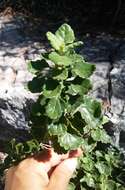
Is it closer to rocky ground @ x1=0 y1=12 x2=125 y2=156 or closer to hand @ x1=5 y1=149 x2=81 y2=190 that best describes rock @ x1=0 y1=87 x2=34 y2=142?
rocky ground @ x1=0 y1=12 x2=125 y2=156

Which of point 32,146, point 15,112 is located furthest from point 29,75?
point 32,146

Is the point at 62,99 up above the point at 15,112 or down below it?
above

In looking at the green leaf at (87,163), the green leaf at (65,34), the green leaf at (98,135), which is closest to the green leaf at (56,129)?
the green leaf at (65,34)

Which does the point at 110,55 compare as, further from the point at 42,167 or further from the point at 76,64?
the point at 42,167

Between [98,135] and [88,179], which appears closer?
[98,135]

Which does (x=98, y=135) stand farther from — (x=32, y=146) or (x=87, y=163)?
(x=32, y=146)
